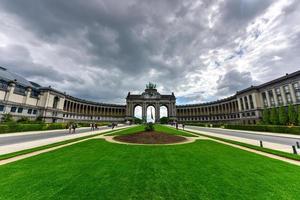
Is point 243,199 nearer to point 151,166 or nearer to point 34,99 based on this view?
point 151,166

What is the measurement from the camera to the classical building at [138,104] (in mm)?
47906

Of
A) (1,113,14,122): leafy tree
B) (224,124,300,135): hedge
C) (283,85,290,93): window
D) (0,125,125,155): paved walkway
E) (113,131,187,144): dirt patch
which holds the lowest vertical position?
(0,125,125,155): paved walkway

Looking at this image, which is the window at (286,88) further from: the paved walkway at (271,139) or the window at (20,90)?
the window at (20,90)

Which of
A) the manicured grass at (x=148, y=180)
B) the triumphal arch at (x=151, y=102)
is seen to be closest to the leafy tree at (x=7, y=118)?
the manicured grass at (x=148, y=180)

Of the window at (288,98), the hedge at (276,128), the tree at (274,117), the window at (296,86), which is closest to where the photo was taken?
the hedge at (276,128)

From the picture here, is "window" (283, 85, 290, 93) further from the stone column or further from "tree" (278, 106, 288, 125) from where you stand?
"tree" (278, 106, 288, 125)

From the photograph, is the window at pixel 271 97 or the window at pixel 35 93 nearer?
the window at pixel 271 97

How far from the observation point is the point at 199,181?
16.6 ft

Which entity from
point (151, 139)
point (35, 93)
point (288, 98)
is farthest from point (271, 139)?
point (35, 93)

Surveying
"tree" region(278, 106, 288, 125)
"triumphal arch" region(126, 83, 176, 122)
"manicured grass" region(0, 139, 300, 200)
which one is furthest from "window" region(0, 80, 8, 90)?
"tree" region(278, 106, 288, 125)

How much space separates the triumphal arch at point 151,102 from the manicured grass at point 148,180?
102m

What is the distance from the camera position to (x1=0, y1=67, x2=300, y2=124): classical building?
4791cm

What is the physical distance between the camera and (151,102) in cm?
11594

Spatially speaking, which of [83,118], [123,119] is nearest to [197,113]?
[123,119]
